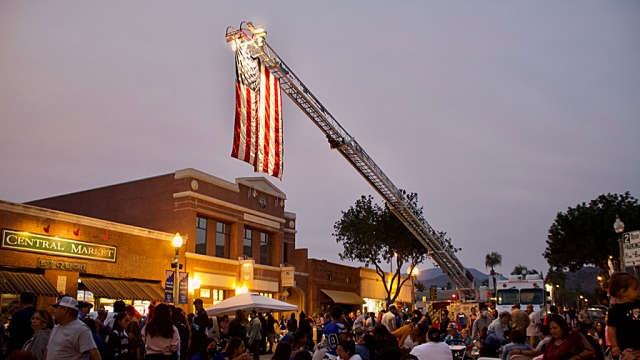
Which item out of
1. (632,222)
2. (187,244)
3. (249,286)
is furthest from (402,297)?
(187,244)

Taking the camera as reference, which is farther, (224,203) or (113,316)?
(224,203)

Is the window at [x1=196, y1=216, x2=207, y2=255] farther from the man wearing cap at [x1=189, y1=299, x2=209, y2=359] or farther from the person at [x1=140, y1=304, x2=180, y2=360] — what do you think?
the person at [x1=140, y1=304, x2=180, y2=360]

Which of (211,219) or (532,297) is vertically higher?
(211,219)

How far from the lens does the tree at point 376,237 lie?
157ft

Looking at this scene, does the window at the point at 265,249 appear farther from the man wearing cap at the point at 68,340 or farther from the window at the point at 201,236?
the man wearing cap at the point at 68,340

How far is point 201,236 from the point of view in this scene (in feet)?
109

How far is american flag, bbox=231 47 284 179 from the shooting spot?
62.2ft

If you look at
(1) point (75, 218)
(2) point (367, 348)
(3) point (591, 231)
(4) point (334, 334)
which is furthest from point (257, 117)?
(3) point (591, 231)

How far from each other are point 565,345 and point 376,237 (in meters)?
41.7

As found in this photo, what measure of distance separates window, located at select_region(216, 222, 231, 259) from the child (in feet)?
99.9

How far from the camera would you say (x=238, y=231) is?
35469 millimetres

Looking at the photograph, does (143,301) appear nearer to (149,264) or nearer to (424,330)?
(149,264)

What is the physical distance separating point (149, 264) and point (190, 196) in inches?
185

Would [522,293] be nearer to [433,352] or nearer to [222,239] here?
[222,239]
